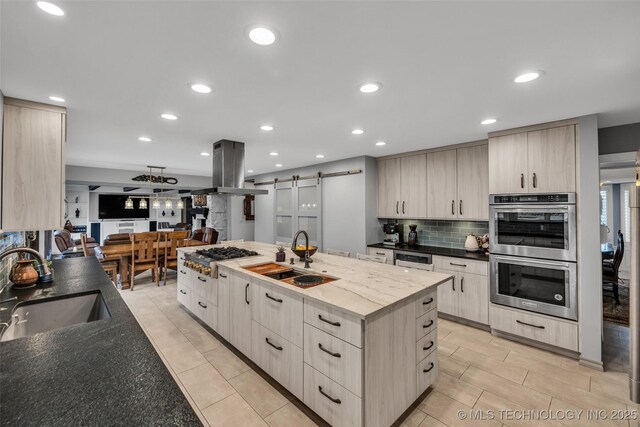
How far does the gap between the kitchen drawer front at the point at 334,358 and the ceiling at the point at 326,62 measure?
1692mm

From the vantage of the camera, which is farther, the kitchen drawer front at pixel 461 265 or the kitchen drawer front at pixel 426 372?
the kitchen drawer front at pixel 461 265

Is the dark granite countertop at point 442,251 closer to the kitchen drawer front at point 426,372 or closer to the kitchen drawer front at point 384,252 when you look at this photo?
the kitchen drawer front at point 384,252

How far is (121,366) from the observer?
37.3 inches

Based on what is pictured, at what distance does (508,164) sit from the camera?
303 cm

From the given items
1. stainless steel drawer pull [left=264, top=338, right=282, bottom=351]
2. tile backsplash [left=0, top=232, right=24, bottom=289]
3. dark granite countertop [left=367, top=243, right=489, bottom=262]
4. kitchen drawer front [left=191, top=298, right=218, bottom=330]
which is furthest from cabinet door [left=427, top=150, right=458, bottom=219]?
tile backsplash [left=0, top=232, right=24, bottom=289]

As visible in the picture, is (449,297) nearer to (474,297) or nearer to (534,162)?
(474,297)

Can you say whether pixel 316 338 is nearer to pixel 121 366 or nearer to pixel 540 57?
pixel 121 366

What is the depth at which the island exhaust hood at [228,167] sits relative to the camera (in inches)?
138

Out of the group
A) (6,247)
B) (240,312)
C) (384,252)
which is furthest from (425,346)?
(6,247)

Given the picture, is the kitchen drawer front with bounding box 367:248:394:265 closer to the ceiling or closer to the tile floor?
the tile floor

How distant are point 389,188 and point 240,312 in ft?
10.0

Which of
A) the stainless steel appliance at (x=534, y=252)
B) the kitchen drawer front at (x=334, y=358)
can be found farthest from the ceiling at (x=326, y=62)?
the kitchen drawer front at (x=334, y=358)

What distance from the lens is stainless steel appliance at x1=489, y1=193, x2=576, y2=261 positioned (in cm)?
267

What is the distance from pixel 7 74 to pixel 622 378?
206 inches
